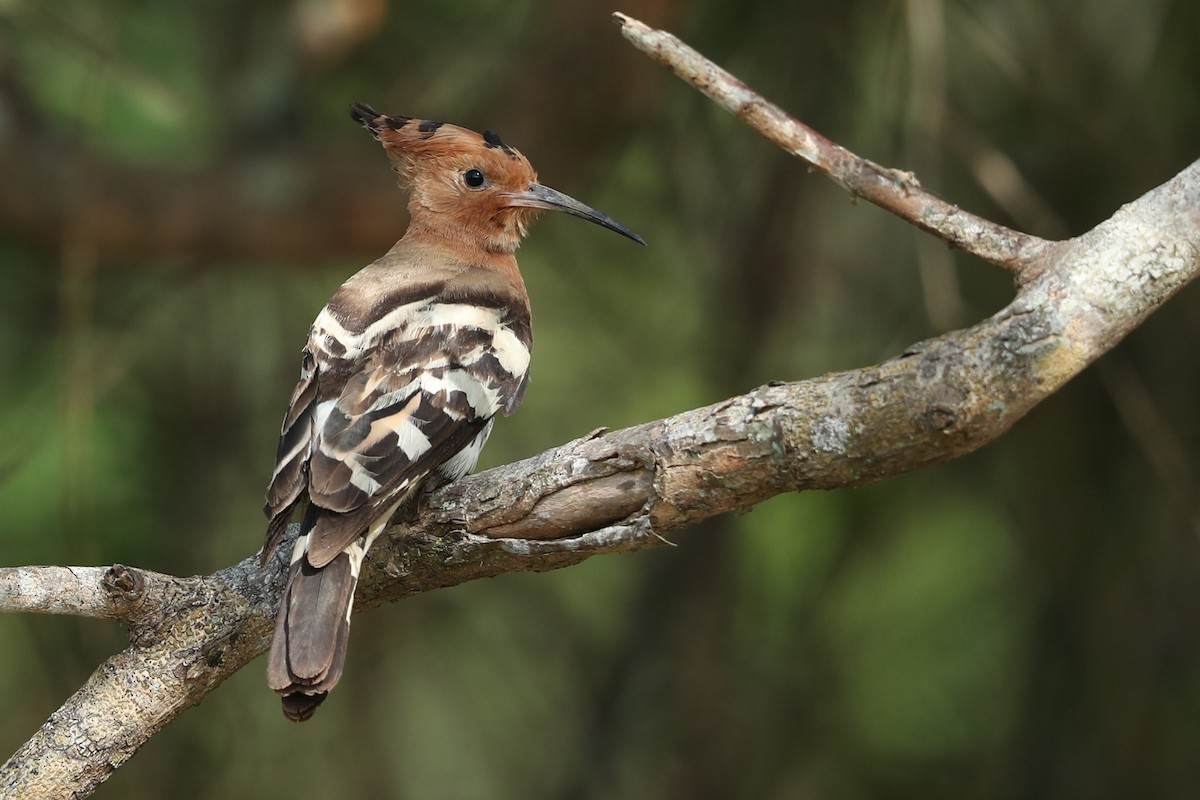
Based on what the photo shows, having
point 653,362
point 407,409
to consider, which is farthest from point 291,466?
point 653,362

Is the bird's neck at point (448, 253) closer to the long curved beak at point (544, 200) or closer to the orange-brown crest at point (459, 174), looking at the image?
the orange-brown crest at point (459, 174)

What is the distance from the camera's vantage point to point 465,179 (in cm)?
375

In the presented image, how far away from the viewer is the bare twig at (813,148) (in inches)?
88.7

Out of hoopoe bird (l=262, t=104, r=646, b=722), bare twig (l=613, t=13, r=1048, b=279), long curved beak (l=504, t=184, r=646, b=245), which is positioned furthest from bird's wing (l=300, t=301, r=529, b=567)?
bare twig (l=613, t=13, r=1048, b=279)

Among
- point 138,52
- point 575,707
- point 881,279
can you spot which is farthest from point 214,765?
point 881,279

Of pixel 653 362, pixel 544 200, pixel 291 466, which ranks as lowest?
pixel 291 466

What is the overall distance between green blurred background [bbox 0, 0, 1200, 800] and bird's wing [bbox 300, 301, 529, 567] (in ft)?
3.30

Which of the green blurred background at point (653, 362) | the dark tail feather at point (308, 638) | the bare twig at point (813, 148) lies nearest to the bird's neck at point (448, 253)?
the green blurred background at point (653, 362)

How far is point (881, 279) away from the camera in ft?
15.5

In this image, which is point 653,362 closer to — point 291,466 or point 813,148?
point 291,466

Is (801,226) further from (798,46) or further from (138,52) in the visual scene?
(138,52)

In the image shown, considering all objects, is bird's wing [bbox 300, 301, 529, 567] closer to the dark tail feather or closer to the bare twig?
the dark tail feather

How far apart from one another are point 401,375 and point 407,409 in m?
0.12

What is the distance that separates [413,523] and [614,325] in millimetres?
2549
